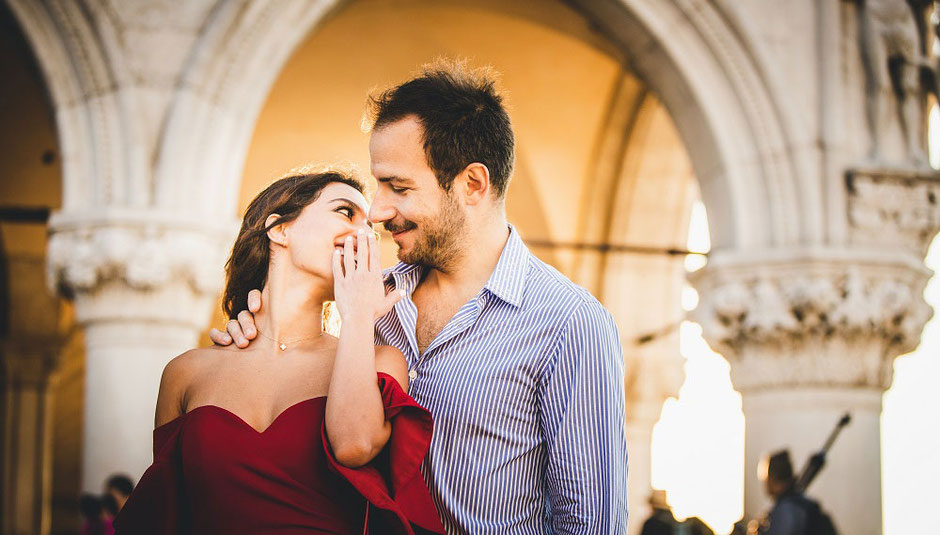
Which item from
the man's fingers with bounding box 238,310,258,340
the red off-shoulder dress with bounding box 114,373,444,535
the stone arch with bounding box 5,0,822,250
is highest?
the stone arch with bounding box 5,0,822,250

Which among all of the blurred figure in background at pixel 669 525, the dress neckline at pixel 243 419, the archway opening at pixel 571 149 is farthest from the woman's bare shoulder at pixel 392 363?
the archway opening at pixel 571 149

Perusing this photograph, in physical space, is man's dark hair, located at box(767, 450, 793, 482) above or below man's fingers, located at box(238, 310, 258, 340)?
below

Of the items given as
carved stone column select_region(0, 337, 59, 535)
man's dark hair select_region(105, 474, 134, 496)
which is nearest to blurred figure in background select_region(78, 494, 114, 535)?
man's dark hair select_region(105, 474, 134, 496)

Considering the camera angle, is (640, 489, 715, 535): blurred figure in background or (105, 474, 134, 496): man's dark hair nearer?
(105, 474, 134, 496): man's dark hair

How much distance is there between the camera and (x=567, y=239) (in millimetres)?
11875

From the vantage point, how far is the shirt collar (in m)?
2.38

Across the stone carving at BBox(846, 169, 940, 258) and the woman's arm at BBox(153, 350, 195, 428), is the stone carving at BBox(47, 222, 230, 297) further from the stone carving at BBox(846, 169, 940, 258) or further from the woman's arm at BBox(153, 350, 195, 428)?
the woman's arm at BBox(153, 350, 195, 428)

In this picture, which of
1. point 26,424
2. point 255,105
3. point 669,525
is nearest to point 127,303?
point 255,105

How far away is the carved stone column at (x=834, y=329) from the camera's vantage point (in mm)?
6734

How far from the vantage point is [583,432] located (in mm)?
2229

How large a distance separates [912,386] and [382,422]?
40.8 ft

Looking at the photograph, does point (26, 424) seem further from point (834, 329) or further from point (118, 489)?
point (834, 329)

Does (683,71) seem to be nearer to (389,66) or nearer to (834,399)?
(834,399)

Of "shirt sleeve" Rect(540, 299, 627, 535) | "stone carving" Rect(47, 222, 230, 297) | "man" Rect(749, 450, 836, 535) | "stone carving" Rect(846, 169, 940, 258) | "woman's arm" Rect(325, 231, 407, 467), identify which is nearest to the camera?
"woman's arm" Rect(325, 231, 407, 467)
